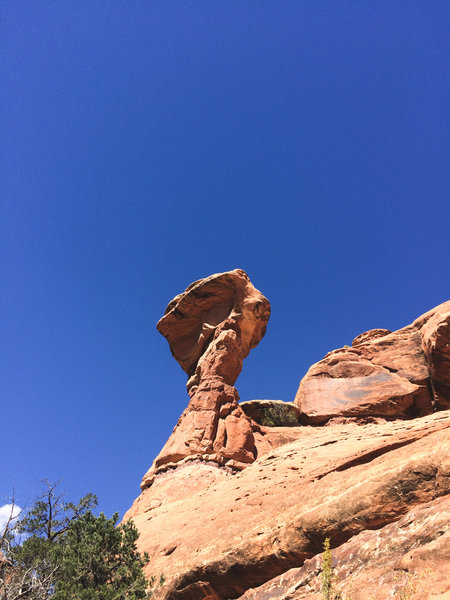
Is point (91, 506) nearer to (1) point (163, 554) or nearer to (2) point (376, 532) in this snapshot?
(1) point (163, 554)

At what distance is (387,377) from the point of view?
95.2 feet

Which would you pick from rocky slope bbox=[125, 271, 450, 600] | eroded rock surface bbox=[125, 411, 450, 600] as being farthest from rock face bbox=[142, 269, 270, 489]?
eroded rock surface bbox=[125, 411, 450, 600]

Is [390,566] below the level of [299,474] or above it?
below

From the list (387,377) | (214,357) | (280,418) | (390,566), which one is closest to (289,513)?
(390,566)

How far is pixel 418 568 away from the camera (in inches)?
239

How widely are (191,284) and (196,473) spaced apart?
1485 centimetres

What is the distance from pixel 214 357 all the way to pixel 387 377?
11.2 metres

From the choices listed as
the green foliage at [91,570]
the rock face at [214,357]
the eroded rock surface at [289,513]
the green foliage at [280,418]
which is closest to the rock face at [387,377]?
the green foliage at [280,418]

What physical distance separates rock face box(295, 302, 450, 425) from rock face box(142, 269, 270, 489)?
5.21 metres

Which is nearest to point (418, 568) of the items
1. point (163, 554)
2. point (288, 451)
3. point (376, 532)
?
point (376, 532)

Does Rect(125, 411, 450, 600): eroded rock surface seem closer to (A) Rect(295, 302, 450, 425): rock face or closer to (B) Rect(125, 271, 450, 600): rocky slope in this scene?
(B) Rect(125, 271, 450, 600): rocky slope

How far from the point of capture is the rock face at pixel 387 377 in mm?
27094

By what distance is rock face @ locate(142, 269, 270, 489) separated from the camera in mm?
22344

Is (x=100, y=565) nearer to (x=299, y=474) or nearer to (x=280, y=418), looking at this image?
(x=299, y=474)
